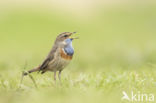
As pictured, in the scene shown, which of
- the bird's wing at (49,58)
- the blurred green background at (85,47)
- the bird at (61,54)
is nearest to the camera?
the blurred green background at (85,47)

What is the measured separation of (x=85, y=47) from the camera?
16.7 meters

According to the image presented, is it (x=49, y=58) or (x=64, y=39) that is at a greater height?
(x=64, y=39)

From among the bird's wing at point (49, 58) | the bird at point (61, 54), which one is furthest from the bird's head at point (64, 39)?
the bird's wing at point (49, 58)

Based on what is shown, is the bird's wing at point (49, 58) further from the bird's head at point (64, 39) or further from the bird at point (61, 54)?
the bird's head at point (64, 39)

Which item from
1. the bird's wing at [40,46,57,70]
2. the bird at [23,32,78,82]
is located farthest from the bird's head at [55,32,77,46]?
the bird's wing at [40,46,57,70]

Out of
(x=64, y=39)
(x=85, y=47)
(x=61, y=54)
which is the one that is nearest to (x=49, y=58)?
(x=61, y=54)

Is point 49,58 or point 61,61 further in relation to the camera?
point 49,58

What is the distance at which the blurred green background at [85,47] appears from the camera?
718 cm

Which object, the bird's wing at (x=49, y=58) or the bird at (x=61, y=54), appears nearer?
the bird at (x=61, y=54)

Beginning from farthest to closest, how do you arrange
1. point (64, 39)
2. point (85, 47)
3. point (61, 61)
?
point (85, 47) < point (64, 39) < point (61, 61)

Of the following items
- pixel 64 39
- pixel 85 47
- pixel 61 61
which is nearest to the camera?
pixel 61 61

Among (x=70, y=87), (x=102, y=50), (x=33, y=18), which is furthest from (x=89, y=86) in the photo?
(x=33, y=18)

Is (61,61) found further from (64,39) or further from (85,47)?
(85,47)

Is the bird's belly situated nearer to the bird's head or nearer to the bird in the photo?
the bird
